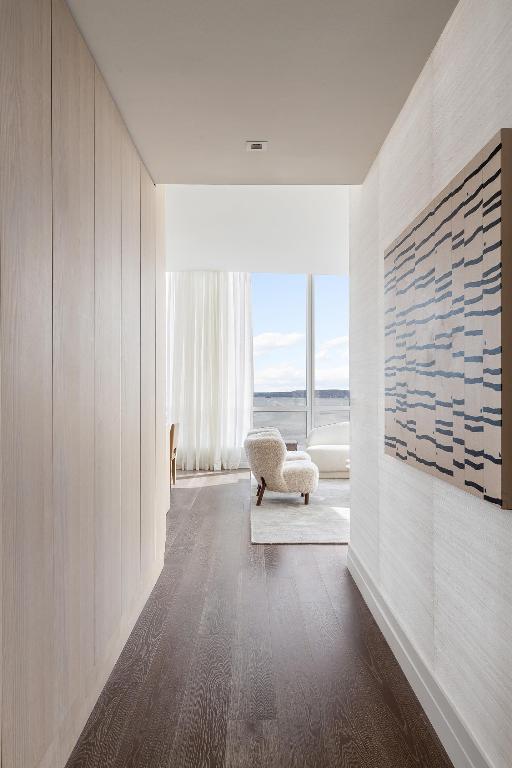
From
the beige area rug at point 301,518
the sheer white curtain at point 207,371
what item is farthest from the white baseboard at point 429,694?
the sheer white curtain at point 207,371

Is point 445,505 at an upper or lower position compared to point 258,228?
lower

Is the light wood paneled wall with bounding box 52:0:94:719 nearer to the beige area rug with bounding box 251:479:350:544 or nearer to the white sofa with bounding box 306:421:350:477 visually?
the beige area rug with bounding box 251:479:350:544

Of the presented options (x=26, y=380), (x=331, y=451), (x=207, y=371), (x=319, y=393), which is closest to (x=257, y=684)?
(x=26, y=380)

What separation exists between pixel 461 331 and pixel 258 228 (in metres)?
4.70

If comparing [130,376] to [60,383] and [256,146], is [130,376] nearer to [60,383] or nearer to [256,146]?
[60,383]

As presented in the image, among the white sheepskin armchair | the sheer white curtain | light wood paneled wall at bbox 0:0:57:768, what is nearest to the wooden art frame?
light wood paneled wall at bbox 0:0:57:768

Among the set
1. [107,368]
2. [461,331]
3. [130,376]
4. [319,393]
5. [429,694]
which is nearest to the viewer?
[461,331]

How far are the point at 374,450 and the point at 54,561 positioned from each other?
6.58ft

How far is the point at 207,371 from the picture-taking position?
868cm

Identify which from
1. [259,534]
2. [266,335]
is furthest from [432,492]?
[266,335]

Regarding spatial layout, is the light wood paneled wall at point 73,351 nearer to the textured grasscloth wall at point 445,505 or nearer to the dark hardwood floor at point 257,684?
the dark hardwood floor at point 257,684

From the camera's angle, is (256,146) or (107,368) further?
(256,146)

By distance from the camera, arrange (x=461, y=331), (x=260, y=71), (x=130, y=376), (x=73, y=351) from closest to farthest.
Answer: (x=461, y=331) → (x=73, y=351) → (x=260, y=71) → (x=130, y=376)

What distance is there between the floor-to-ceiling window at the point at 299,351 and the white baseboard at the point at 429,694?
233 inches
